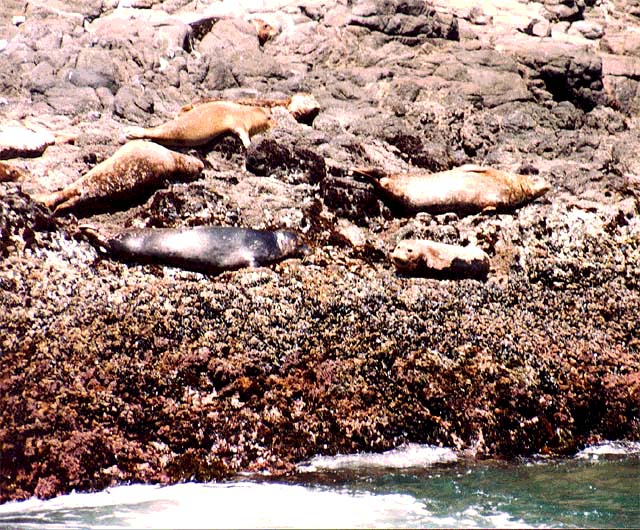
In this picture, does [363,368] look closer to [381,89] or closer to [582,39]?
[381,89]

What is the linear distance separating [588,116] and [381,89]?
2025 millimetres

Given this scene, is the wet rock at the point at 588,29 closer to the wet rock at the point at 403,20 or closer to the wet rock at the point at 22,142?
the wet rock at the point at 403,20

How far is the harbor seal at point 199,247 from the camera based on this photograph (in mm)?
4062

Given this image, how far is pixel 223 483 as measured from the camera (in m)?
3.04

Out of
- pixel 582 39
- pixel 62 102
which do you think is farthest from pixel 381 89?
pixel 582 39

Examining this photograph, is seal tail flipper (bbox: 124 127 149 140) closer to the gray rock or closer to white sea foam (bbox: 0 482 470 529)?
the gray rock

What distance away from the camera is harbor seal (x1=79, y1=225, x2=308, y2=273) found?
406 centimetres

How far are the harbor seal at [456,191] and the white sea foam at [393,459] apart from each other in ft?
6.54

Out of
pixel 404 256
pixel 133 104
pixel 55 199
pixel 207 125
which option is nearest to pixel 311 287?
pixel 404 256

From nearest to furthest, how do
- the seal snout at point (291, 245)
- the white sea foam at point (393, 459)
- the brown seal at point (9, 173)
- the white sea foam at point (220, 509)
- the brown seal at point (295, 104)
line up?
the white sea foam at point (220, 509), the white sea foam at point (393, 459), the seal snout at point (291, 245), the brown seal at point (9, 173), the brown seal at point (295, 104)

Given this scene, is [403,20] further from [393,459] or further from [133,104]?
[393,459]

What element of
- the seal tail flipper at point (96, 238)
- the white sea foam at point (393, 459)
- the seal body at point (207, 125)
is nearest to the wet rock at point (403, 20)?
the seal body at point (207, 125)

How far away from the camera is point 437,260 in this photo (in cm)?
415

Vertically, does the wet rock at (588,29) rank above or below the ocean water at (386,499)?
above
